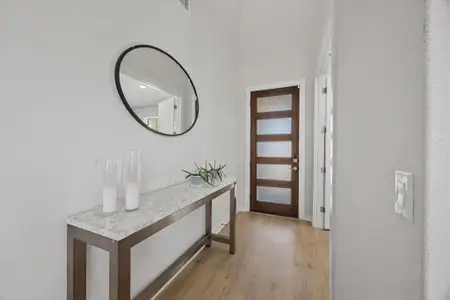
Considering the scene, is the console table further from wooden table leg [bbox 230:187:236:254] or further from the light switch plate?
the light switch plate

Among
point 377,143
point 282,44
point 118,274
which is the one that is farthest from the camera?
point 282,44

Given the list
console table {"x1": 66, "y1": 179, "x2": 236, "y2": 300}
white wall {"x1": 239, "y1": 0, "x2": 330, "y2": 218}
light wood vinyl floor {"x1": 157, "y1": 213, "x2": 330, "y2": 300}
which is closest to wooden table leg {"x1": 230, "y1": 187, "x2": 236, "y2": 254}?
light wood vinyl floor {"x1": 157, "y1": 213, "x2": 330, "y2": 300}

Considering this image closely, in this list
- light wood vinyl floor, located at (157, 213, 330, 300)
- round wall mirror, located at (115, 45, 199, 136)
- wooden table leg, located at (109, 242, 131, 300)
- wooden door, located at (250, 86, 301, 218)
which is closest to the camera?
wooden table leg, located at (109, 242, 131, 300)

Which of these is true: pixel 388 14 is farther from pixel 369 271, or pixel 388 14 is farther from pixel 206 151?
pixel 206 151

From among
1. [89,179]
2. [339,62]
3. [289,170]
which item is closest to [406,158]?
[339,62]

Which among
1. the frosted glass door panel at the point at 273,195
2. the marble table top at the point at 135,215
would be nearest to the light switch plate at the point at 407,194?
the marble table top at the point at 135,215

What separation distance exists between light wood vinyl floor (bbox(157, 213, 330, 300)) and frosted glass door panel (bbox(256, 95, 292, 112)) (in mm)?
2067

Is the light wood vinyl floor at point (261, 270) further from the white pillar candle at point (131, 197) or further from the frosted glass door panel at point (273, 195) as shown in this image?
the white pillar candle at point (131, 197)

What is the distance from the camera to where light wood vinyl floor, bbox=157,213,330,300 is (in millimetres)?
1682

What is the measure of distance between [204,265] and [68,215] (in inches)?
57.2

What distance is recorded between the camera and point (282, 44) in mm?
3391

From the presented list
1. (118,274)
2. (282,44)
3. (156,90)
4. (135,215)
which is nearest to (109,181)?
(135,215)

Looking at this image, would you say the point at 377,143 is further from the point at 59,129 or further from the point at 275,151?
the point at 275,151

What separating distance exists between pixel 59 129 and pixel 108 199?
0.45 metres
